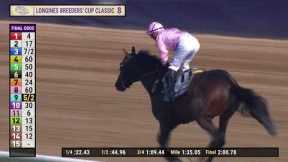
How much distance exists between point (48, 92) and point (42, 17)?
2.49 ft

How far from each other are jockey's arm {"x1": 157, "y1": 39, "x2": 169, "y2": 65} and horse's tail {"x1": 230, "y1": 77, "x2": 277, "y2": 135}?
683mm

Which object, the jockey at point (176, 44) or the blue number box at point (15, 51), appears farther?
the blue number box at point (15, 51)

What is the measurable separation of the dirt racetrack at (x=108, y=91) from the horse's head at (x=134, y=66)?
6cm

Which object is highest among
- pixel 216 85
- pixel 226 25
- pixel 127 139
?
pixel 226 25

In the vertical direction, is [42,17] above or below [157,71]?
above

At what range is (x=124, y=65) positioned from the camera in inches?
351

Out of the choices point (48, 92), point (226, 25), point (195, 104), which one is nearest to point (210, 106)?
point (195, 104)

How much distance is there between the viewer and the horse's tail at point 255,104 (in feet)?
28.8

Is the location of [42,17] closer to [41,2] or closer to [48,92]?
[41,2]
